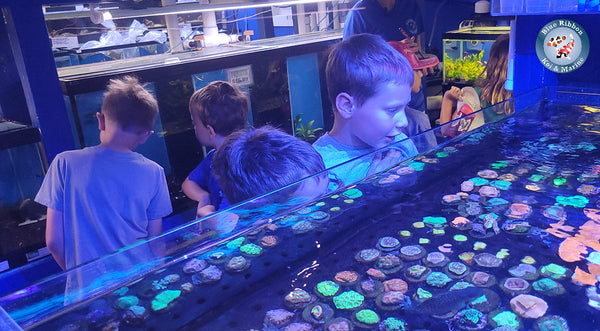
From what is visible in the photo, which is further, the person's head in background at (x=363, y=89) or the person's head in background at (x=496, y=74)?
the person's head in background at (x=496, y=74)

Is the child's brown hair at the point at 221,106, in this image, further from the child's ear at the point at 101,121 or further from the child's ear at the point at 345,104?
the child's ear at the point at 345,104

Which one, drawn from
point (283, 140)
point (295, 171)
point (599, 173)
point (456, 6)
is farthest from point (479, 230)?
point (456, 6)

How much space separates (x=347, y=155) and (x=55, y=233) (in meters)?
1.20

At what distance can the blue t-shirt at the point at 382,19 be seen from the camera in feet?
7.25

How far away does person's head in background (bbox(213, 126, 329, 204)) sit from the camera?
5.38ft

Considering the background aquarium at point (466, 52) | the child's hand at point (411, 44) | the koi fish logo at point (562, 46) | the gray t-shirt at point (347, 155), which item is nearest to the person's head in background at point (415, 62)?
the child's hand at point (411, 44)

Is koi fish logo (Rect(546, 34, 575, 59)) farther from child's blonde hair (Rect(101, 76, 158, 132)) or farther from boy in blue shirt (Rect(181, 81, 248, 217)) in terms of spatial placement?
child's blonde hair (Rect(101, 76, 158, 132))

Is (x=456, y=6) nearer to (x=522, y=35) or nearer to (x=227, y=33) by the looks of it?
(x=522, y=35)

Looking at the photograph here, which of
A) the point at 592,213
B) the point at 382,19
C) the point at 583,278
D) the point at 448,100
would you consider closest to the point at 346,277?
the point at 583,278

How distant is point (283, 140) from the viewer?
5.96 feet

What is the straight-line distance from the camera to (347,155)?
2.11 metres

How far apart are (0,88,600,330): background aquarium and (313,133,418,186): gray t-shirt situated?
1.8 inches

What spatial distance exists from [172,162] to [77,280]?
0.92 meters

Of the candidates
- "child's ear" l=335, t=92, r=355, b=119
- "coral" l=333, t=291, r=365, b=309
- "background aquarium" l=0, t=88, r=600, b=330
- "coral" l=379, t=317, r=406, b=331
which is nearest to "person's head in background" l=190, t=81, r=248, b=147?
"child's ear" l=335, t=92, r=355, b=119
